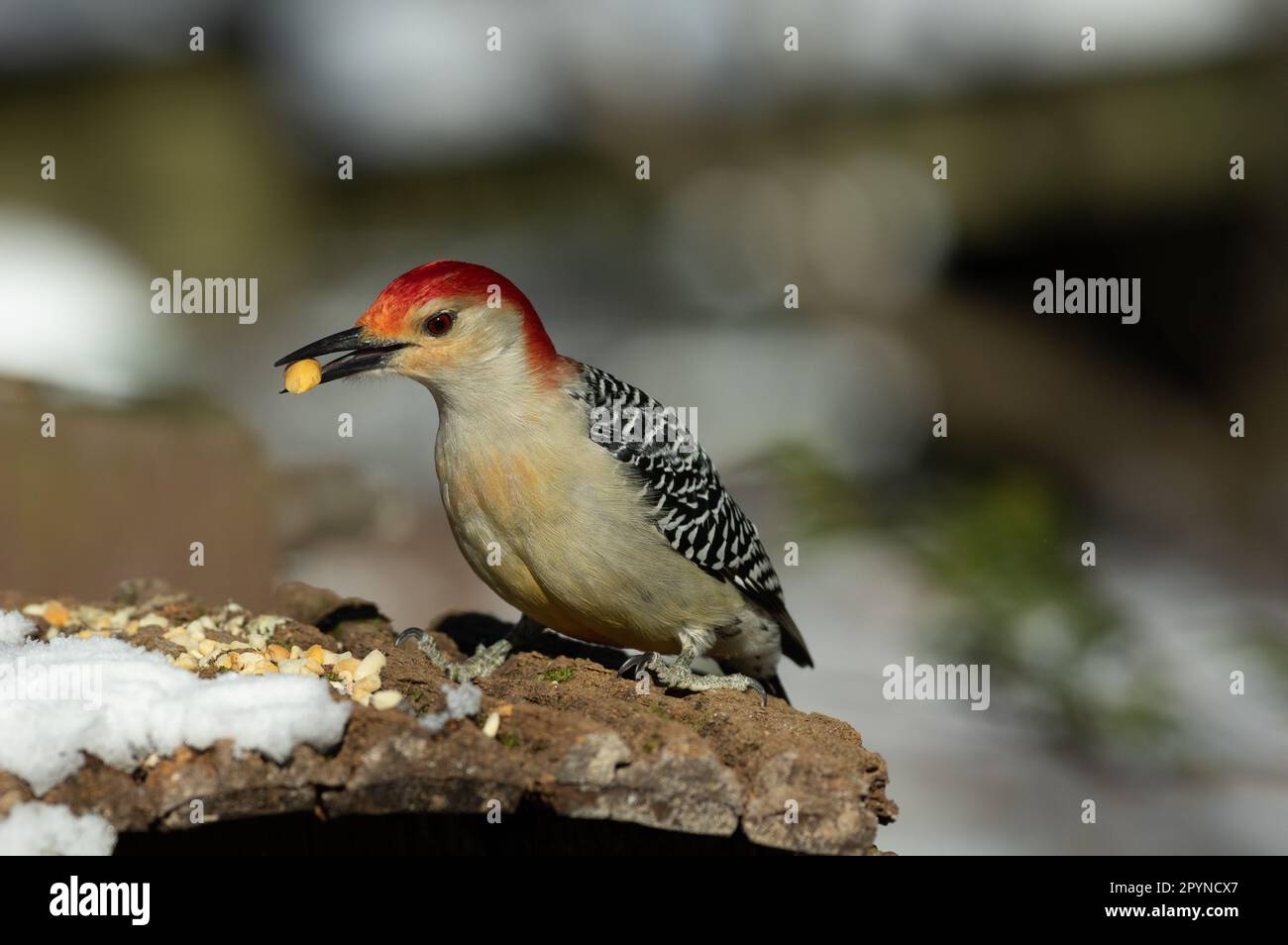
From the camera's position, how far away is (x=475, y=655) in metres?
4.19

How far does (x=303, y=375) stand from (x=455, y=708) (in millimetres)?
1510

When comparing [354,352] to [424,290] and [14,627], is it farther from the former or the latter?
[14,627]

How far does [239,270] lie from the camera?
31.6ft

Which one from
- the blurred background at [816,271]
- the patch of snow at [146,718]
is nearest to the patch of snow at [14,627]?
the patch of snow at [146,718]

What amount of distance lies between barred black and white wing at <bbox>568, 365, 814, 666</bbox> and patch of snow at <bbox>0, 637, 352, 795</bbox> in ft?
5.16

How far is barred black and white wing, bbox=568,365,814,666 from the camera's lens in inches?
164

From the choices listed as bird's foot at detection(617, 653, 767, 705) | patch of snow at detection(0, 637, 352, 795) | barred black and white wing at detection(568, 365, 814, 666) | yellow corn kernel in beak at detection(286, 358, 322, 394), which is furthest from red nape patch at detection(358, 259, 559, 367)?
patch of snow at detection(0, 637, 352, 795)

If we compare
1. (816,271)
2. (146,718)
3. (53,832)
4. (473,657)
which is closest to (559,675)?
(473,657)

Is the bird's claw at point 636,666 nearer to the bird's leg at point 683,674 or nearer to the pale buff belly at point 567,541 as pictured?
the bird's leg at point 683,674

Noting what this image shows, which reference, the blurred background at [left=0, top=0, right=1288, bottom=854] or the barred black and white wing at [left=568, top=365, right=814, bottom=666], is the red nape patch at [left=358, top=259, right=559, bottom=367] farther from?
the blurred background at [left=0, top=0, right=1288, bottom=854]

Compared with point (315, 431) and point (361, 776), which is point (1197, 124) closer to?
point (315, 431)

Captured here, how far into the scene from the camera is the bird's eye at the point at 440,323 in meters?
4.02

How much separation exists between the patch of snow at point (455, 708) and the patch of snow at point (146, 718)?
180 mm

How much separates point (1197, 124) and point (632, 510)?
6476 mm
